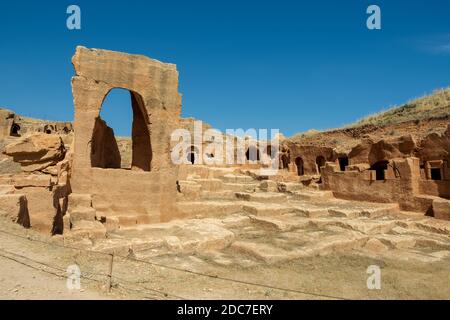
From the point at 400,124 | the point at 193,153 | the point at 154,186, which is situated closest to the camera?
the point at 154,186

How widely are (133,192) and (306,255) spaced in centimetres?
537

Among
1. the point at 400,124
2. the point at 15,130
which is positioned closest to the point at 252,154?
the point at 400,124

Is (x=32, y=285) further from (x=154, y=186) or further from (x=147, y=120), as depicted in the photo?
(x=147, y=120)

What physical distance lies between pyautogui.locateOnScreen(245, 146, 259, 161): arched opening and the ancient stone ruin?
527 inches

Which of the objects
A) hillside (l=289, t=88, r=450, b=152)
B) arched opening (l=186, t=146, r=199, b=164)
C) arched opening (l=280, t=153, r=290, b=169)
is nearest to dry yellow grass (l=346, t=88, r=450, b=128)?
hillside (l=289, t=88, r=450, b=152)

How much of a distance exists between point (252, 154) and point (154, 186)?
65.5 feet

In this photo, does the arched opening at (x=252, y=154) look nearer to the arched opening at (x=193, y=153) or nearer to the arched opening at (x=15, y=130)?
the arched opening at (x=193, y=153)

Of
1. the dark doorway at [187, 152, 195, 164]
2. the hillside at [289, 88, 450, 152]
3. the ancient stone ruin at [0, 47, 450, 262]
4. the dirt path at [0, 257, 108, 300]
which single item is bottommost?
the dirt path at [0, 257, 108, 300]

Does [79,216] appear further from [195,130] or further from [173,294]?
[195,130]

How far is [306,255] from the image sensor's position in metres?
6.96

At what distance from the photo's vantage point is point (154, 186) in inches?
394

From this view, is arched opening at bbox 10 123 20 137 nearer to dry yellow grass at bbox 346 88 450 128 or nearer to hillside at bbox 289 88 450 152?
hillside at bbox 289 88 450 152

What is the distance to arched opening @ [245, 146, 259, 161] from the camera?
29.2 m

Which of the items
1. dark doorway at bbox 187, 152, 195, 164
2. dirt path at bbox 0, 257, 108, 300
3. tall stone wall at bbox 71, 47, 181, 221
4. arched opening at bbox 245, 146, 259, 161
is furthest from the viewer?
arched opening at bbox 245, 146, 259, 161
